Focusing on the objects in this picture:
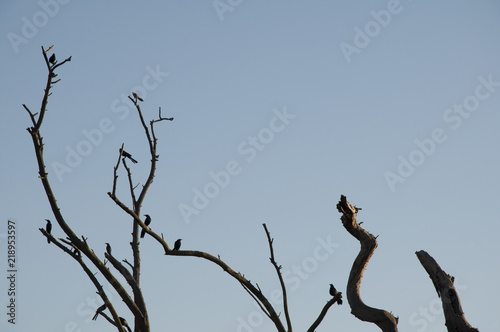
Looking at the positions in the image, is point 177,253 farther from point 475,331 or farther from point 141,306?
point 475,331

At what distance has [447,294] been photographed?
6.99m

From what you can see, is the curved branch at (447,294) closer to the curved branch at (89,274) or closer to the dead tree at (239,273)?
the dead tree at (239,273)

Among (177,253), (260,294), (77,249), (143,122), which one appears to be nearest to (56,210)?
(77,249)

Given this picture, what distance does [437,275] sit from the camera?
7.13 m

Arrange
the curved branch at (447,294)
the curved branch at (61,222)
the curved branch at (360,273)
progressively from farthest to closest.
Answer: the curved branch at (447,294) < the curved branch at (360,273) < the curved branch at (61,222)

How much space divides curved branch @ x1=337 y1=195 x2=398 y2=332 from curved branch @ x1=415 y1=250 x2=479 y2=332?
0.70 meters

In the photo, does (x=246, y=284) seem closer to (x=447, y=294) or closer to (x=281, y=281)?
(x=281, y=281)

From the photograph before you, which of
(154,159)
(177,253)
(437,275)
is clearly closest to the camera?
(177,253)

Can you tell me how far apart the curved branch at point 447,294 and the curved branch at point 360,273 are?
70 centimetres

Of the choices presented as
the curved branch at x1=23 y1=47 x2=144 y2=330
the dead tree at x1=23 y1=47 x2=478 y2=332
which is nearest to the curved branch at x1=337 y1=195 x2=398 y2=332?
the dead tree at x1=23 y1=47 x2=478 y2=332

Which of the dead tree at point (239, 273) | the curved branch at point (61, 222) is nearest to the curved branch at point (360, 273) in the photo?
the dead tree at point (239, 273)

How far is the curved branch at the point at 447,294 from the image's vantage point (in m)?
Answer: 6.82

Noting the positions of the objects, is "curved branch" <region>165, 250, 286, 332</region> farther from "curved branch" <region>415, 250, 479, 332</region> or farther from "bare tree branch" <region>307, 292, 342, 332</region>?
"curved branch" <region>415, 250, 479, 332</region>

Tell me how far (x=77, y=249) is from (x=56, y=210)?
0.51m
